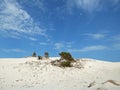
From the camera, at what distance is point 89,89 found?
13.6 metres

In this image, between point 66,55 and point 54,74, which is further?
point 66,55

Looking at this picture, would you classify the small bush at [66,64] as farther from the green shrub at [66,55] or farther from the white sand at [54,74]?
the green shrub at [66,55]

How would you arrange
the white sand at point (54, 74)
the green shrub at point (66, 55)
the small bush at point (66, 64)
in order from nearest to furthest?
1. the white sand at point (54, 74)
2. the small bush at point (66, 64)
3. the green shrub at point (66, 55)

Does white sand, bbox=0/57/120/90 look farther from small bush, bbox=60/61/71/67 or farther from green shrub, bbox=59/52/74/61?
green shrub, bbox=59/52/74/61

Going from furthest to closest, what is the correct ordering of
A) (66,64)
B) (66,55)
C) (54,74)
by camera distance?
1. (66,55)
2. (66,64)
3. (54,74)

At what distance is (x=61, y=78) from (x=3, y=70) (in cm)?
762

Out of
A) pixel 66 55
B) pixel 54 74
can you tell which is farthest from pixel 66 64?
pixel 54 74

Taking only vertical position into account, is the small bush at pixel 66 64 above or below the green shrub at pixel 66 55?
below

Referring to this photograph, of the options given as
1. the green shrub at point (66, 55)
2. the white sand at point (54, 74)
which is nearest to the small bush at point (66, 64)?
the white sand at point (54, 74)

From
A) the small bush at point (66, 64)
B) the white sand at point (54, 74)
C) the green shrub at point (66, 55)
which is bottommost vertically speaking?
the white sand at point (54, 74)

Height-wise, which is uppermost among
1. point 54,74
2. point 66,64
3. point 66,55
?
Answer: point 66,55

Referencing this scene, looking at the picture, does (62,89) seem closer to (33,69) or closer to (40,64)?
(33,69)

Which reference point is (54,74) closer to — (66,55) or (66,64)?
(66,64)

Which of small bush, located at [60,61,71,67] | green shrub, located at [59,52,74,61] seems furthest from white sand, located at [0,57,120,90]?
green shrub, located at [59,52,74,61]
